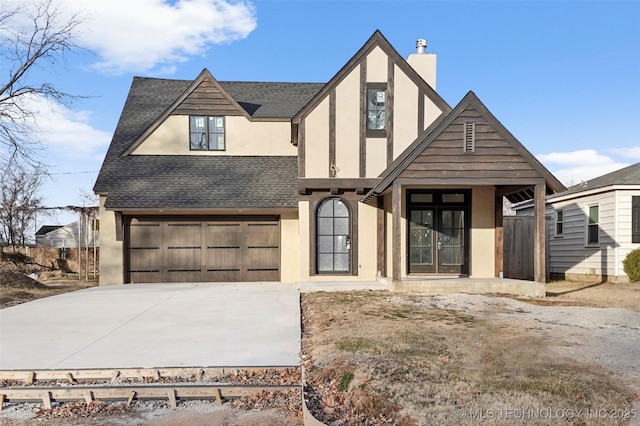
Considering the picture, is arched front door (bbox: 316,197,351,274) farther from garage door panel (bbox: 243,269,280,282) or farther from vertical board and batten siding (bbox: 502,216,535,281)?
vertical board and batten siding (bbox: 502,216,535,281)

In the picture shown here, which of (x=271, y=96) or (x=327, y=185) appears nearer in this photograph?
(x=327, y=185)

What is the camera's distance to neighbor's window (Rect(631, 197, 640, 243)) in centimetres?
1550

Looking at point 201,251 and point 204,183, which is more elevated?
point 204,183

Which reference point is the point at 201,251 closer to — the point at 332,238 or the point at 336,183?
the point at 332,238

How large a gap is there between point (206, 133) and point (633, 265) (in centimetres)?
1424

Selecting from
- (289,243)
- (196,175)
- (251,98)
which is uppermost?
(251,98)

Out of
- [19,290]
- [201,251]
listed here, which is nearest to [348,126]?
[201,251]

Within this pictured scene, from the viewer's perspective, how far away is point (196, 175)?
52.0ft

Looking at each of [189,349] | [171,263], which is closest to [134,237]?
[171,263]

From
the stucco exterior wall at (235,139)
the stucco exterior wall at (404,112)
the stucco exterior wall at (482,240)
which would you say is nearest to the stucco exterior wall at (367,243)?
the stucco exterior wall at (404,112)

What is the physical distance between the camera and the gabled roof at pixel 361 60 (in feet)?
44.4

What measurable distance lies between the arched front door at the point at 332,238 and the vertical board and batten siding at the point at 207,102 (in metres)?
5.48

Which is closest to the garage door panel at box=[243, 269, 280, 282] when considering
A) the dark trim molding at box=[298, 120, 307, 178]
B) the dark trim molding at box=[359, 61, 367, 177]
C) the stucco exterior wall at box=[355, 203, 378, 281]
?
the stucco exterior wall at box=[355, 203, 378, 281]

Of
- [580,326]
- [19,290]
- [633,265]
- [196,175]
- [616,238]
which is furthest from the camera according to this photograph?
[196,175]
